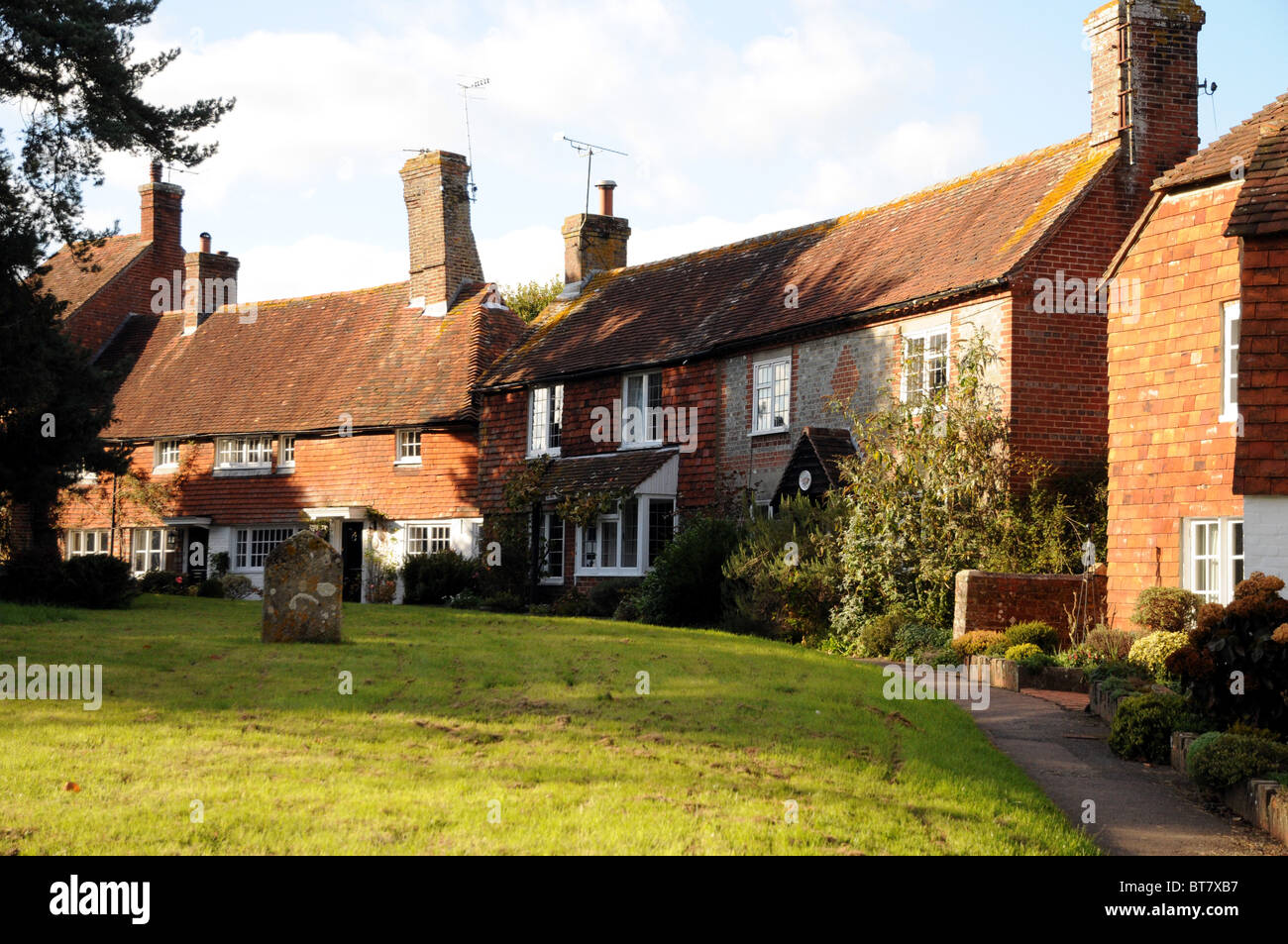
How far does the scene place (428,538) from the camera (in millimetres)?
36438

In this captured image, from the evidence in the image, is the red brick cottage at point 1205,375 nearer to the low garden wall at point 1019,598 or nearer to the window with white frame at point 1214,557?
the window with white frame at point 1214,557

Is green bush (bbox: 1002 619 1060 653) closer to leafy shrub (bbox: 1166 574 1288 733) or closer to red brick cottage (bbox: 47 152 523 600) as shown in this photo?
leafy shrub (bbox: 1166 574 1288 733)

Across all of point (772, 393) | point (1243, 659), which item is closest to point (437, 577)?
point (772, 393)

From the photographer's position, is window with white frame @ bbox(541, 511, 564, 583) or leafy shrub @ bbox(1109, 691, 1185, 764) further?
window with white frame @ bbox(541, 511, 564, 583)

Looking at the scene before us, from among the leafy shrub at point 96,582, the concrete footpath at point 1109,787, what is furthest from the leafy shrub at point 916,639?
the leafy shrub at point 96,582

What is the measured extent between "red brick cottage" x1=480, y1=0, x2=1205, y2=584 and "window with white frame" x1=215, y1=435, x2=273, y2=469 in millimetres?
8415

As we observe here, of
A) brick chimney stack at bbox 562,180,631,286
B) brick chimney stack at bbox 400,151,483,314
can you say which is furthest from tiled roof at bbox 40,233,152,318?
brick chimney stack at bbox 562,180,631,286

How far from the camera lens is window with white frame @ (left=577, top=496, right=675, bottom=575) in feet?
97.5

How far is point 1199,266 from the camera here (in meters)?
18.4

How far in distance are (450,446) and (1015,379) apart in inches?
725

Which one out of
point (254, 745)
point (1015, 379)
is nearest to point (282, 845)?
point (254, 745)

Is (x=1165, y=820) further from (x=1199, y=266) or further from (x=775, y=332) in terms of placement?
(x=775, y=332)

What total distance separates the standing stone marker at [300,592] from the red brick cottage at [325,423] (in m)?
17.8
